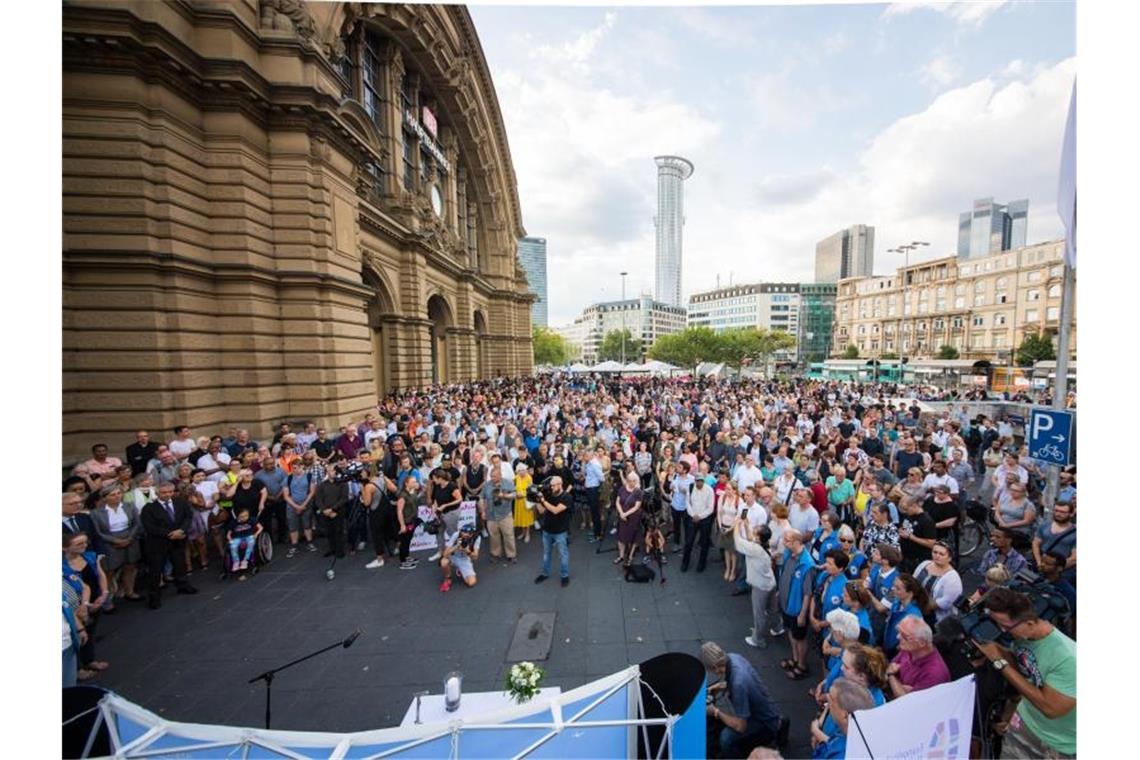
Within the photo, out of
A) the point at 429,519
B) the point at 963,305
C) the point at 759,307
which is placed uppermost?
the point at 759,307

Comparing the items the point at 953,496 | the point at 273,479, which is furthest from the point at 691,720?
the point at 273,479

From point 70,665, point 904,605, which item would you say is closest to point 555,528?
point 904,605

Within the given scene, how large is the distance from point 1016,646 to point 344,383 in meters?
15.3

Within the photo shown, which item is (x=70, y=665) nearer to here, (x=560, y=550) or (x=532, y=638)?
(x=532, y=638)

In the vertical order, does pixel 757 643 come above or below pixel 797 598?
below

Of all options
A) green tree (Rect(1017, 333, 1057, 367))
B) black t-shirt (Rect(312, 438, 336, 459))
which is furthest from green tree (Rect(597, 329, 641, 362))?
black t-shirt (Rect(312, 438, 336, 459))

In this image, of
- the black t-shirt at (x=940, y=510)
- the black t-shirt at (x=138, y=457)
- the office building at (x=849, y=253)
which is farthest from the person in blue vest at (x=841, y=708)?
the office building at (x=849, y=253)

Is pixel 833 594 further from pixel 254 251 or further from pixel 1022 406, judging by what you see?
pixel 1022 406

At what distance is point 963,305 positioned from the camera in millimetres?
63125

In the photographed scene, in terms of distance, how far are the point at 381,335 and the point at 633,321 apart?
14538 cm

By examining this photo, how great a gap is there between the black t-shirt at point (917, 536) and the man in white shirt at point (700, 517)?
258 centimetres

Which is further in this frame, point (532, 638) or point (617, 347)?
point (617, 347)

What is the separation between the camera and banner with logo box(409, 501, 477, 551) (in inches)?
292

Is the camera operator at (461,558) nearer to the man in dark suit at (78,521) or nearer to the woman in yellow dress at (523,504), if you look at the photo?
the woman in yellow dress at (523,504)
